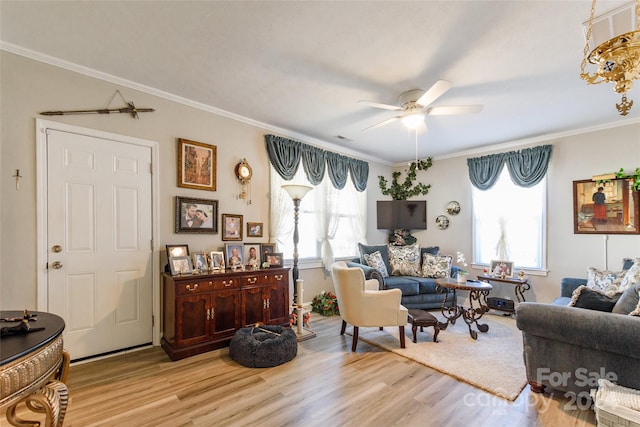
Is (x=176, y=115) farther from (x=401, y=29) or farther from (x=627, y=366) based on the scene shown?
(x=627, y=366)

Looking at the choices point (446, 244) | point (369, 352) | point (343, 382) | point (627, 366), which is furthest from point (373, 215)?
point (627, 366)

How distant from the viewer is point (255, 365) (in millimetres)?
2717

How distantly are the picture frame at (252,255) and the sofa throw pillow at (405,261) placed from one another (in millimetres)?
2484

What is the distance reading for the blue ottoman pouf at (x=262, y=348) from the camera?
2721 mm

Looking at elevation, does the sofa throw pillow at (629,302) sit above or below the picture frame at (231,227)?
below

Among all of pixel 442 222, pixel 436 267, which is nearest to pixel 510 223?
pixel 442 222

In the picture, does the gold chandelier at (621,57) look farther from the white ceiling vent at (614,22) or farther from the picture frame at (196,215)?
the picture frame at (196,215)

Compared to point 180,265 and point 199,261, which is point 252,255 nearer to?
point 199,261

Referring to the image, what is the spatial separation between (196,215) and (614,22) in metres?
4.08

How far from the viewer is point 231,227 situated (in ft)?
12.3

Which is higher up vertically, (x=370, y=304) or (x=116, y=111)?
(x=116, y=111)

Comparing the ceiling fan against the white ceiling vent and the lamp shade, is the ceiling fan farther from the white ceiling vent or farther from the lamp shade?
the lamp shade

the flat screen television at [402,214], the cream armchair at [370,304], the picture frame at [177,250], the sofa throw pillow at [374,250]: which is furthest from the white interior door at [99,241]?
the flat screen television at [402,214]

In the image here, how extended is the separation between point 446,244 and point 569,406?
355 cm
